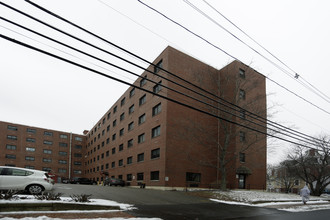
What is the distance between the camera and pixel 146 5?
853 cm

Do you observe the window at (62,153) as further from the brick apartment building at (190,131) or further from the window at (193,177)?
the window at (193,177)

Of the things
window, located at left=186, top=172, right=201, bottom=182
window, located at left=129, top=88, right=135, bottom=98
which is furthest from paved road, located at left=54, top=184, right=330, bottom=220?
window, located at left=129, top=88, right=135, bottom=98

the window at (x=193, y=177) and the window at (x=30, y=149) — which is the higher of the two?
the window at (x=30, y=149)

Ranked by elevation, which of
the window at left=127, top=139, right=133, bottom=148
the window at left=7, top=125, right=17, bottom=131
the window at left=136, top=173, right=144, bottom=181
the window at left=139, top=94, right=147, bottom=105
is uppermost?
the window at left=139, top=94, right=147, bottom=105

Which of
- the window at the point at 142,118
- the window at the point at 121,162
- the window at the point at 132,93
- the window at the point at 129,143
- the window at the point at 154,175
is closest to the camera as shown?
the window at the point at 154,175

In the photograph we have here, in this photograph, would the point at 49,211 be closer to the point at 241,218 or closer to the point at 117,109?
the point at 241,218

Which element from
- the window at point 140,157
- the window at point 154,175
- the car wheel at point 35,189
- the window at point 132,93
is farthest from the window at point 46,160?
the car wheel at point 35,189

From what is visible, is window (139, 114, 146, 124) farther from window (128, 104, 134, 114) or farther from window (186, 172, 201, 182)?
window (186, 172, 201, 182)

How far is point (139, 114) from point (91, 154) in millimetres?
40657

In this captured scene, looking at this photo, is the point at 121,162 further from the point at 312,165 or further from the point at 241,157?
the point at 312,165

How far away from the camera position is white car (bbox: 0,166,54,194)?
1291 centimetres

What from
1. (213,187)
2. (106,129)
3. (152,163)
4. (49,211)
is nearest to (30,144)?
(106,129)

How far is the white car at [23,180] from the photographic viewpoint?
42.4 ft

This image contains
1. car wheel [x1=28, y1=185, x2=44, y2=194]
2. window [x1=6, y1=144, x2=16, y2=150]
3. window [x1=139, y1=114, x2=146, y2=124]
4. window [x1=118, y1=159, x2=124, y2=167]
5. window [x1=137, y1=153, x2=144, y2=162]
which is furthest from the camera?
window [x1=6, y1=144, x2=16, y2=150]
